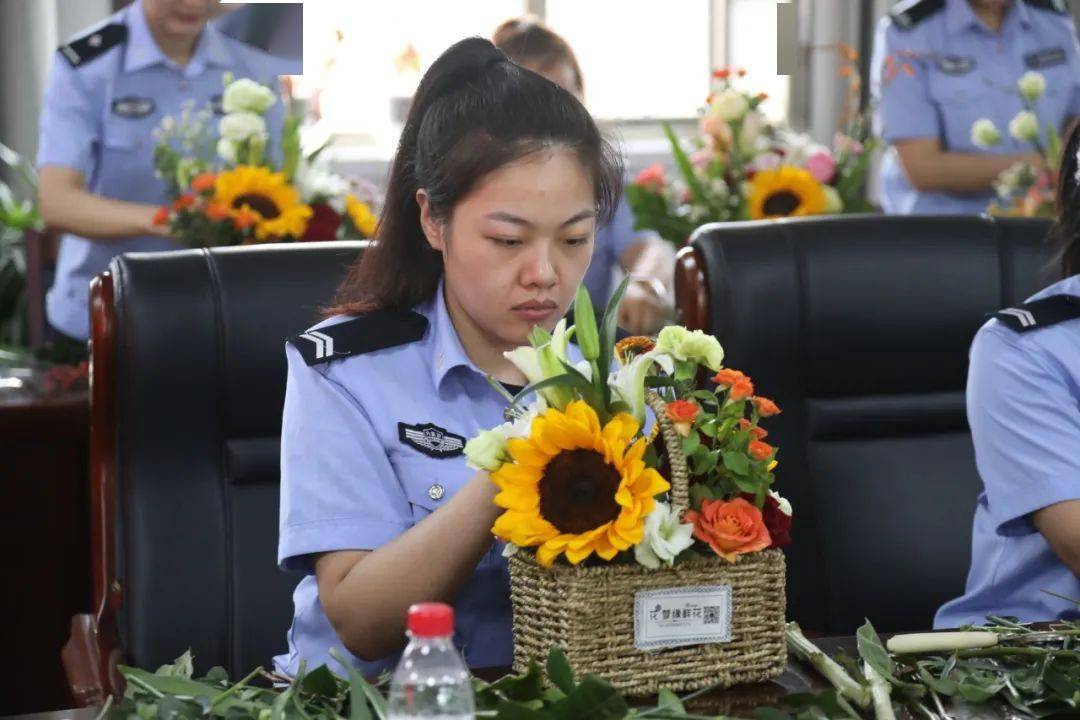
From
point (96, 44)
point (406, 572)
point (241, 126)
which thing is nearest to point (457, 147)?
point (406, 572)

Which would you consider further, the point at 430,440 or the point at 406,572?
the point at 430,440

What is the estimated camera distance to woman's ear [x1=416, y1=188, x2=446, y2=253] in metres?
1.62

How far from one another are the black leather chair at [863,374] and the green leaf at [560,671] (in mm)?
914

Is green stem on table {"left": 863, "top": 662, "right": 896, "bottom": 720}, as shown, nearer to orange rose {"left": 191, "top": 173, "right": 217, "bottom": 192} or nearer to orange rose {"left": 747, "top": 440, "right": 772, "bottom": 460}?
orange rose {"left": 747, "top": 440, "right": 772, "bottom": 460}

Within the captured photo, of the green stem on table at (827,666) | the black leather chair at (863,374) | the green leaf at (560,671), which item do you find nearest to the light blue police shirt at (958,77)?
the black leather chair at (863,374)

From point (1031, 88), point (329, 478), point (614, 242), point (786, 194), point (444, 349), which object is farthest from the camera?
point (614, 242)

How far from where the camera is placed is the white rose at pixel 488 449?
1198 mm

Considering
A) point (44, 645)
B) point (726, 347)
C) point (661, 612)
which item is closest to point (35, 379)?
point (44, 645)

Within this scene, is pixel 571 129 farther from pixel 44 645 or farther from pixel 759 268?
pixel 44 645

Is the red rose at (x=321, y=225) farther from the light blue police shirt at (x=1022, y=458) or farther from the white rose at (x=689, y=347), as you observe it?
the white rose at (x=689, y=347)

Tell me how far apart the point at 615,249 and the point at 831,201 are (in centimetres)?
66

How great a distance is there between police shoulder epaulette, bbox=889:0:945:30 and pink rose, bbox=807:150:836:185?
1.04 metres

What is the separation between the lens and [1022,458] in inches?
69.5

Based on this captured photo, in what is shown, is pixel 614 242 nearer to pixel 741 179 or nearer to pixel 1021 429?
pixel 741 179
